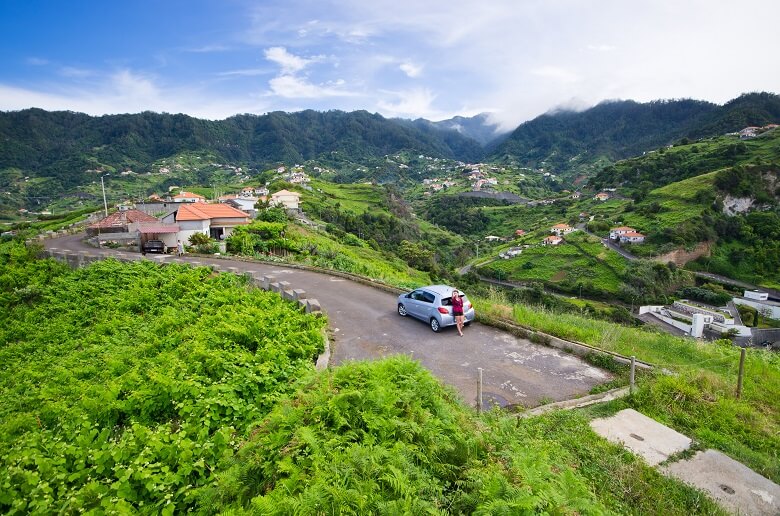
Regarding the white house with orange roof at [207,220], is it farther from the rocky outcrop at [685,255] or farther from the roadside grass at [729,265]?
the roadside grass at [729,265]

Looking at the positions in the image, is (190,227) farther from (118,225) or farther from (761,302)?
(761,302)

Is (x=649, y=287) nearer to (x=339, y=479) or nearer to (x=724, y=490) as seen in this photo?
(x=724, y=490)

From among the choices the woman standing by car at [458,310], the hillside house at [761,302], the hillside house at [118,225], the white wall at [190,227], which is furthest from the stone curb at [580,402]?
the hillside house at [761,302]

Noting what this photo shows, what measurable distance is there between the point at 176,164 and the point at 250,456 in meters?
190

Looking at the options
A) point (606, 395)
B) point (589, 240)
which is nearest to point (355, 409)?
point (606, 395)

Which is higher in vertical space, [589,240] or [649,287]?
[589,240]

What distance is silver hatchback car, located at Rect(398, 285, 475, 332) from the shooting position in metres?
11.2

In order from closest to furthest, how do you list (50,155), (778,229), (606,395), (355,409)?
(355,409), (606,395), (778,229), (50,155)

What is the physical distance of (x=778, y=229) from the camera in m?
60.3

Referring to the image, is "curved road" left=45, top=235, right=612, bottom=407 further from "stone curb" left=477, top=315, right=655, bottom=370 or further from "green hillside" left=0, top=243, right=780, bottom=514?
"green hillside" left=0, top=243, right=780, bottom=514

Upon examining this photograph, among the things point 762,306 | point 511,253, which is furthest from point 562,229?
point 762,306

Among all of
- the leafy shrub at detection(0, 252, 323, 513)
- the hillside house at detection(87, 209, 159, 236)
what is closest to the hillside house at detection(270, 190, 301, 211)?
the hillside house at detection(87, 209, 159, 236)

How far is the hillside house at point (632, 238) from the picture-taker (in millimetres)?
65688

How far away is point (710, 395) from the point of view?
24.0 ft
